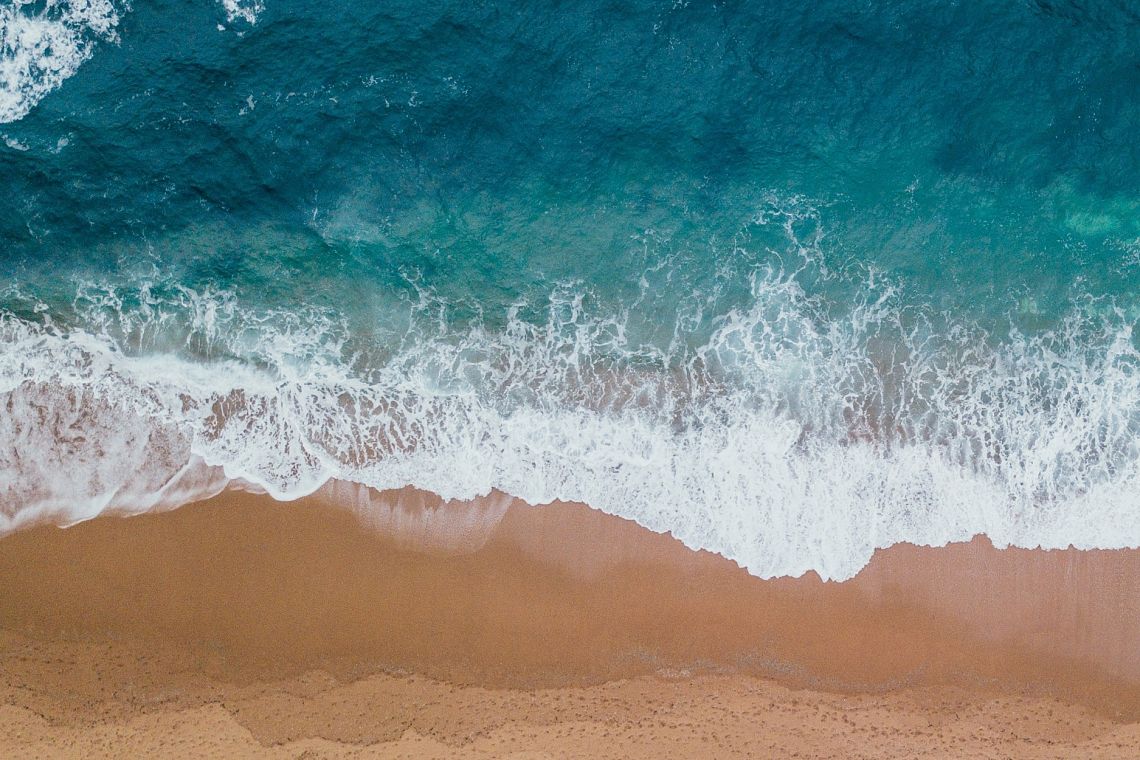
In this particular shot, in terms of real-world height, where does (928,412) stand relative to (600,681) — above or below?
above

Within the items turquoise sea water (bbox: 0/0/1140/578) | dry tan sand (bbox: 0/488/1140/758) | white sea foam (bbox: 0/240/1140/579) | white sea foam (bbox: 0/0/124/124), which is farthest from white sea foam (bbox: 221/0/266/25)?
dry tan sand (bbox: 0/488/1140/758)

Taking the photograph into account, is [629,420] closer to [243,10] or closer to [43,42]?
[243,10]

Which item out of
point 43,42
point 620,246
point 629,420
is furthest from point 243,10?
point 629,420

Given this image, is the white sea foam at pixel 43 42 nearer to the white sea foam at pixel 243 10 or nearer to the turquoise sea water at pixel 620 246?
the turquoise sea water at pixel 620 246

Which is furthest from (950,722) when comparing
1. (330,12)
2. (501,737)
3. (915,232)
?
(330,12)

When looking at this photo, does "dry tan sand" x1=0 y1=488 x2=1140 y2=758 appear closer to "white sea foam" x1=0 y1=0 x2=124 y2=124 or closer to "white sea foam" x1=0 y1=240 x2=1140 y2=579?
"white sea foam" x1=0 y1=240 x2=1140 y2=579

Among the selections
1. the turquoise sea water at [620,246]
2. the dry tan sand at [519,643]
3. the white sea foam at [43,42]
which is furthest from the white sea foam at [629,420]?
the white sea foam at [43,42]

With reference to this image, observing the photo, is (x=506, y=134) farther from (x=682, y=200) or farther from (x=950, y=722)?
(x=950, y=722)
